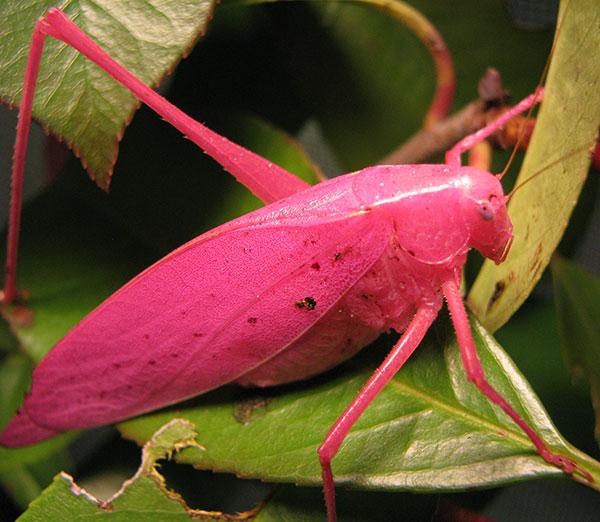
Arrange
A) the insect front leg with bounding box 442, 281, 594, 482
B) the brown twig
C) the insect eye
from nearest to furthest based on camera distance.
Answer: the insect front leg with bounding box 442, 281, 594, 482
the insect eye
the brown twig

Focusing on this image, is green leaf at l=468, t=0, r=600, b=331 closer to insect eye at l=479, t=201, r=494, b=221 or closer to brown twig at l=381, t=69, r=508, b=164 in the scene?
insect eye at l=479, t=201, r=494, b=221

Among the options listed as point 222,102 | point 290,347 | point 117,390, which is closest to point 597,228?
point 222,102

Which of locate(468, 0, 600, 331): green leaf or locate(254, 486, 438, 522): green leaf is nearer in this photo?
locate(468, 0, 600, 331): green leaf

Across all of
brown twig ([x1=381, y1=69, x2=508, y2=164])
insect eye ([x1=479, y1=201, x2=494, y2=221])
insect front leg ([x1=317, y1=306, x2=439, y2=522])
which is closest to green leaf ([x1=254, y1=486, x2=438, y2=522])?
insect front leg ([x1=317, y1=306, x2=439, y2=522])

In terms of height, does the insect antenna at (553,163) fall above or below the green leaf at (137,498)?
above

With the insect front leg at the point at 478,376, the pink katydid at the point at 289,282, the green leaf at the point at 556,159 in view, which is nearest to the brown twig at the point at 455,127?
the pink katydid at the point at 289,282

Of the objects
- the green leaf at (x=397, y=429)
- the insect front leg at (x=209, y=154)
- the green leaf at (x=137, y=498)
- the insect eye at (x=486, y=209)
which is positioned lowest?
the green leaf at (x=397, y=429)

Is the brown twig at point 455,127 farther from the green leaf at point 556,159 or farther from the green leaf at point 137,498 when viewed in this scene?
the green leaf at point 137,498
